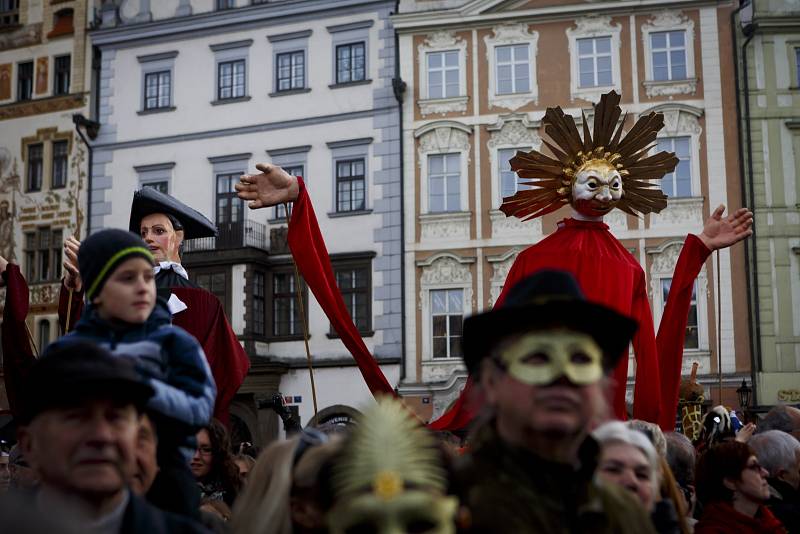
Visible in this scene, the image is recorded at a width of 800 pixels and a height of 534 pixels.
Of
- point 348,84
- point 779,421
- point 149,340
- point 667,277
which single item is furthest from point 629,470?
point 348,84

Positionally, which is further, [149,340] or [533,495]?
[149,340]

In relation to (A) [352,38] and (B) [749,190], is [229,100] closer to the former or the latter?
(A) [352,38]

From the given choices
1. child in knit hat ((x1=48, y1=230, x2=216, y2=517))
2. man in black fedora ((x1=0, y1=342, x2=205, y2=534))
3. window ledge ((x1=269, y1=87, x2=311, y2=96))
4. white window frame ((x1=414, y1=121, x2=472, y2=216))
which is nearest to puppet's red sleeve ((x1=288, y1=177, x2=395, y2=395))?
child in knit hat ((x1=48, y1=230, x2=216, y2=517))

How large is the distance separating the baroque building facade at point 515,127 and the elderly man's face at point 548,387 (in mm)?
19996

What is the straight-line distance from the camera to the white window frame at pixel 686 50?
2319cm

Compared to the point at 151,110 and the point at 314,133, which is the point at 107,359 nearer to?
the point at 314,133

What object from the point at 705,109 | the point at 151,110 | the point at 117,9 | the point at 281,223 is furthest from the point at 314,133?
the point at 705,109

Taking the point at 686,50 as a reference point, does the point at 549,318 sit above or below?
below

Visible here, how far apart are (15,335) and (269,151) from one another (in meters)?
19.0

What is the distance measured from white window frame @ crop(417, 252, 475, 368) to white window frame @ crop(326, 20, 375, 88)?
4.64 meters

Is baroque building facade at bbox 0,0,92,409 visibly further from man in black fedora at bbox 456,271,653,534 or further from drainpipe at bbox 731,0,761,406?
man in black fedora at bbox 456,271,653,534

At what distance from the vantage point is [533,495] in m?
2.72

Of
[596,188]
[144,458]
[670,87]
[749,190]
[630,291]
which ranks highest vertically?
[670,87]

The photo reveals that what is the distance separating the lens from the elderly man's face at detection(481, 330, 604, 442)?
2.76 metres
